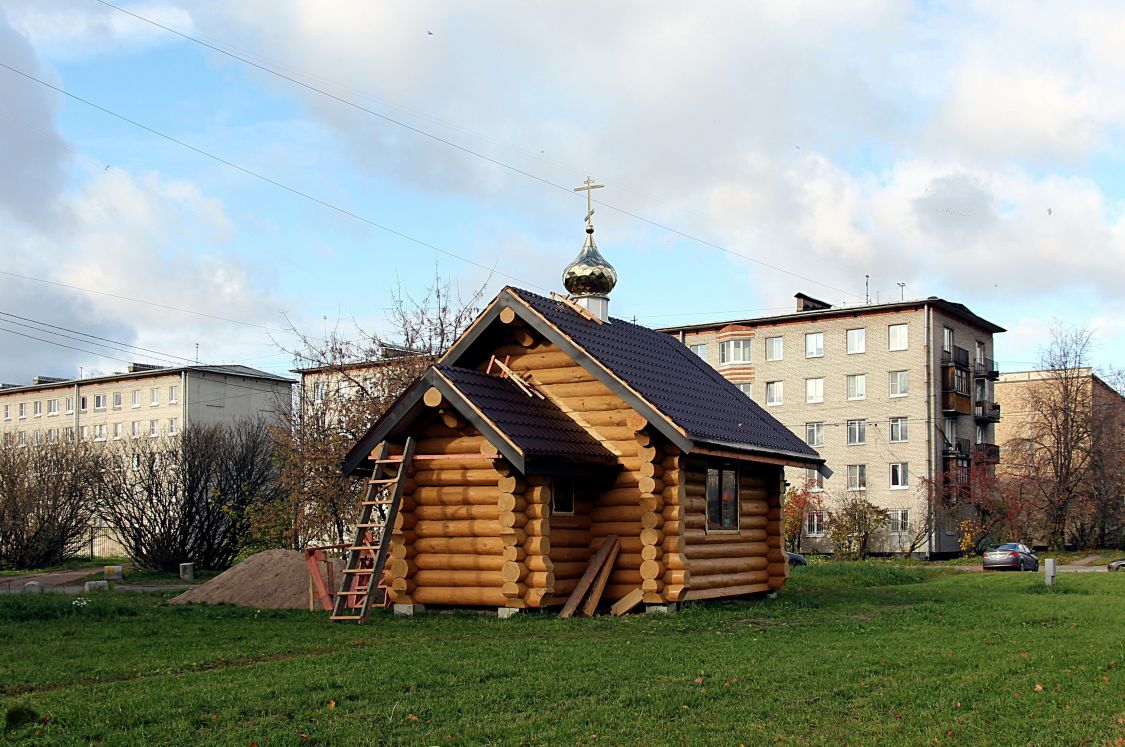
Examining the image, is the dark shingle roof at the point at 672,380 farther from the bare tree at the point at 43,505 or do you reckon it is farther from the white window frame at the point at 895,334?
the white window frame at the point at 895,334

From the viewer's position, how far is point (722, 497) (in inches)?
829

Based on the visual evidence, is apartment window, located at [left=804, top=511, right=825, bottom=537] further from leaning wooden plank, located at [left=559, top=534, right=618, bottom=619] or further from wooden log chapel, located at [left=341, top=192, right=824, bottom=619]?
leaning wooden plank, located at [left=559, top=534, right=618, bottom=619]

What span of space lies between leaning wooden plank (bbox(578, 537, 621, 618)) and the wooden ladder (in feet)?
10.8

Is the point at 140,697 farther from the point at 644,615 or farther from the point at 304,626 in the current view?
the point at 644,615

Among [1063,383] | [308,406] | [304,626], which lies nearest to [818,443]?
[1063,383]

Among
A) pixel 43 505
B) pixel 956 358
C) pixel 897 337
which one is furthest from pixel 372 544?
pixel 956 358

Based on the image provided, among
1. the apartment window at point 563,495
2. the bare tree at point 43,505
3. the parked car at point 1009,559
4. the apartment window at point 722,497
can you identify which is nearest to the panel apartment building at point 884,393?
the parked car at point 1009,559

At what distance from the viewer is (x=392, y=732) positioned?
9.09 meters

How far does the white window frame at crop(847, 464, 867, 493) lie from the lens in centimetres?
5822

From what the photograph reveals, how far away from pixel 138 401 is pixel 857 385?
148 ft

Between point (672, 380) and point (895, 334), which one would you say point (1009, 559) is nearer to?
point (895, 334)

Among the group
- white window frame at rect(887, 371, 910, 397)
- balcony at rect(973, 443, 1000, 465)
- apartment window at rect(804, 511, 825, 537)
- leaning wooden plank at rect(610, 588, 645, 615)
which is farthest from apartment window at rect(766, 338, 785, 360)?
leaning wooden plank at rect(610, 588, 645, 615)

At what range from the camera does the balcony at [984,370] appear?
→ 60938mm

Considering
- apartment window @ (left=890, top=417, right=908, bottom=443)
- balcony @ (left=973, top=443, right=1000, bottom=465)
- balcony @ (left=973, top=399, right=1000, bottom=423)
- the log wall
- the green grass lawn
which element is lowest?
the green grass lawn
